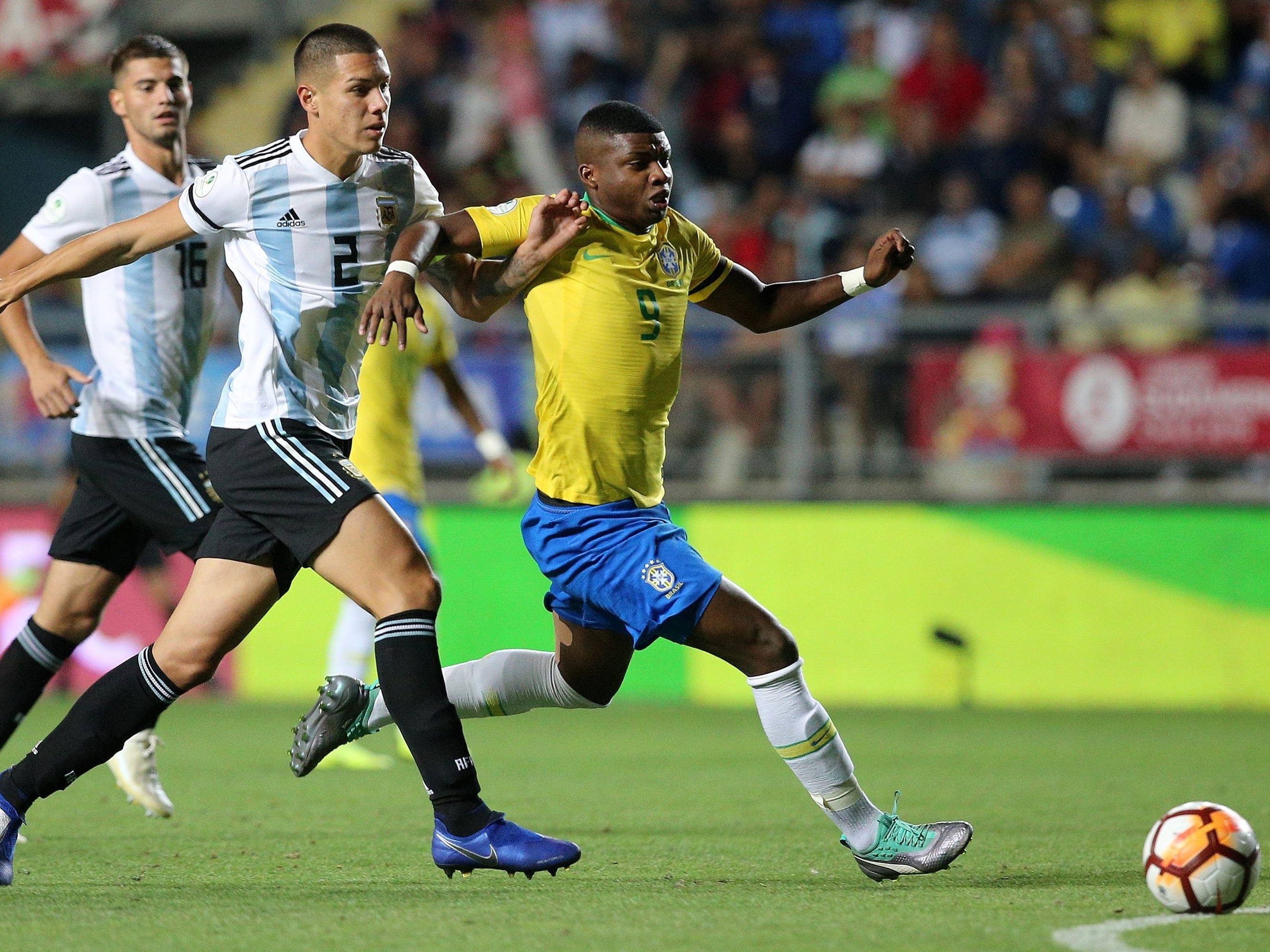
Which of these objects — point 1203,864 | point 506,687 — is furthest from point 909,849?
point 506,687

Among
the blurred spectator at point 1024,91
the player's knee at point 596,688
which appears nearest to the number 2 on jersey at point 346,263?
the player's knee at point 596,688

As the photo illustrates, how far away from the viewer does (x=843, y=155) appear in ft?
48.7

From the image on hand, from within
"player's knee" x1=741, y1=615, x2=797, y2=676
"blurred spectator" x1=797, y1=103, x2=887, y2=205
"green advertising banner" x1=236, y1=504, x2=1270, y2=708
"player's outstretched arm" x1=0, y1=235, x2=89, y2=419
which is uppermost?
"blurred spectator" x1=797, y1=103, x2=887, y2=205

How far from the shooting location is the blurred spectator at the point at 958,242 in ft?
44.5

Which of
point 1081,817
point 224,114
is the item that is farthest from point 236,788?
point 224,114

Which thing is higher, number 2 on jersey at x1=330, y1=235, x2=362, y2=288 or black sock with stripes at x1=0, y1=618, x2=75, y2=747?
number 2 on jersey at x1=330, y1=235, x2=362, y2=288

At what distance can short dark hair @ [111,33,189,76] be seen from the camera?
6.16 metres

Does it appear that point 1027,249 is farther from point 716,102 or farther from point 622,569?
point 622,569

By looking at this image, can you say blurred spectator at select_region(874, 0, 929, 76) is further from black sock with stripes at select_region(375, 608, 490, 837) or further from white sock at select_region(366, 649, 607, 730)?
black sock with stripes at select_region(375, 608, 490, 837)

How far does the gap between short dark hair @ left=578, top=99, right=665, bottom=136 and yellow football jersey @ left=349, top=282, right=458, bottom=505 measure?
3178mm

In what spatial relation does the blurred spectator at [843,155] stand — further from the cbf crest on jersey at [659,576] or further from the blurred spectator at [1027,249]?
the cbf crest on jersey at [659,576]

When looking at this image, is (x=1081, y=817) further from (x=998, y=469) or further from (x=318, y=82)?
(x=998, y=469)

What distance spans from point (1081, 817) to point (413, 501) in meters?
3.53

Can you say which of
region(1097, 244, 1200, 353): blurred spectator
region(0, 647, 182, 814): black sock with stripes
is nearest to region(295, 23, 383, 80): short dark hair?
region(0, 647, 182, 814): black sock with stripes
